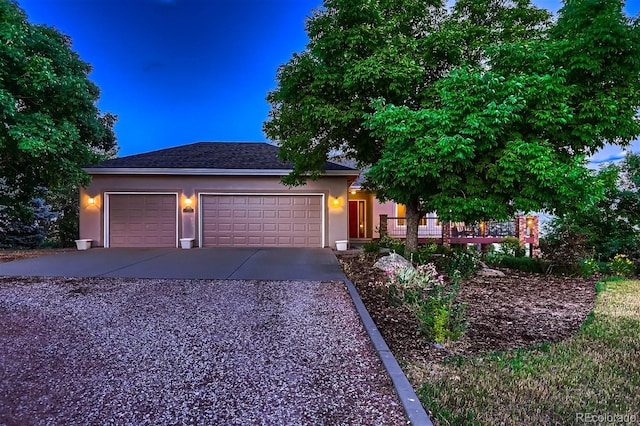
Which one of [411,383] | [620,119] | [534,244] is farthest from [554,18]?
[411,383]

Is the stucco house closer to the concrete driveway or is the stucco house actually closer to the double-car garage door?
the double-car garage door

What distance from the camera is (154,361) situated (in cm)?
316

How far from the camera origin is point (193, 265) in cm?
834

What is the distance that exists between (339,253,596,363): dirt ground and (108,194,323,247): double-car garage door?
4886 millimetres

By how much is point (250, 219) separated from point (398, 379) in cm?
1006

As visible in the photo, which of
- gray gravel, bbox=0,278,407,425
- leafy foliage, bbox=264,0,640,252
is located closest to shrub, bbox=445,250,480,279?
leafy foliage, bbox=264,0,640,252

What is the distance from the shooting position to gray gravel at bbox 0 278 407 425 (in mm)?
2381

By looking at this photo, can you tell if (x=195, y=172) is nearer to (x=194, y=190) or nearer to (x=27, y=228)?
(x=194, y=190)

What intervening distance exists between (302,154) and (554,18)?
6444mm

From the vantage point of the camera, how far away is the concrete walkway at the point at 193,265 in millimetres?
7016

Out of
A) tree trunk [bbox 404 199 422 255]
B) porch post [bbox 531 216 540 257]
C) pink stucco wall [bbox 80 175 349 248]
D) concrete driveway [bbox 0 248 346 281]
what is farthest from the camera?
porch post [bbox 531 216 540 257]

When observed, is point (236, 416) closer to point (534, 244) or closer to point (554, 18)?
point (554, 18)

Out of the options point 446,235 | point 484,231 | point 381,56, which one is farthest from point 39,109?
point 484,231

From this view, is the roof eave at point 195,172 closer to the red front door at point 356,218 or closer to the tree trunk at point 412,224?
the tree trunk at point 412,224
